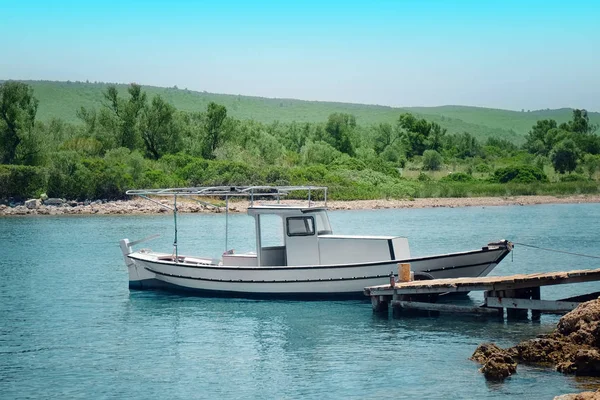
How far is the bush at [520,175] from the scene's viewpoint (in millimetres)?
94500

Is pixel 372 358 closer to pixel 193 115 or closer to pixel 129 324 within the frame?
pixel 129 324

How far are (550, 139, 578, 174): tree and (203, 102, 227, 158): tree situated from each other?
3592 cm

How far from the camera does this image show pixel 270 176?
83938mm

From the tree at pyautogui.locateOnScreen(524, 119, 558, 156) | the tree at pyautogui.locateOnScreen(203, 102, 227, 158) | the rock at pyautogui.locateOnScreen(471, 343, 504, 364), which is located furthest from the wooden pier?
the tree at pyautogui.locateOnScreen(524, 119, 558, 156)

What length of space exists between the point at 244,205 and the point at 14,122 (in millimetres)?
23938

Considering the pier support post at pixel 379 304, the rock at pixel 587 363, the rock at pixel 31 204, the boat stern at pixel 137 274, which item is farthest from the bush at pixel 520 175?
the rock at pixel 587 363

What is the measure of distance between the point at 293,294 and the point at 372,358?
24.1ft

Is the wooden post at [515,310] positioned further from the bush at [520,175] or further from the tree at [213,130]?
the tree at [213,130]

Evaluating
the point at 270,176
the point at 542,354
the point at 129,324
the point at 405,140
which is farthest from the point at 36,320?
the point at 405,140

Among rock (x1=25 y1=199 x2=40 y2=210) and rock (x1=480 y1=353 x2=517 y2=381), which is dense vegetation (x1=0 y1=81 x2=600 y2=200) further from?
rock (x1=480 y1=353 x2=517 y2=381)

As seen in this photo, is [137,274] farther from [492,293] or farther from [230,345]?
[492,293]

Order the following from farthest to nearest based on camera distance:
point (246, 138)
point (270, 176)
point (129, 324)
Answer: point (246, 138), point (270, 176), point (129, 324)

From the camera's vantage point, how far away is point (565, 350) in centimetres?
1966

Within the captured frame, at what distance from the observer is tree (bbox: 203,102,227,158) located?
96.0m
